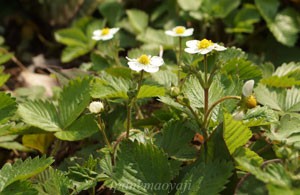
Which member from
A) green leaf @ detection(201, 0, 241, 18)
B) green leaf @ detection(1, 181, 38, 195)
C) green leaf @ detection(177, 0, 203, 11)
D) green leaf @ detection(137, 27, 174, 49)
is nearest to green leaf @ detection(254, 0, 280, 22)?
green leaf @ detection(201, 0, 241, 18)

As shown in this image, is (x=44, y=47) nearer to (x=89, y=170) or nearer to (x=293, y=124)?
(x=89, y=170)

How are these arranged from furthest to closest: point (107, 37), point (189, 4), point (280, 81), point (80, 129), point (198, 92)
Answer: point (189, 4) < point (107, 37) < point (280, 81) < point (80, 129) < point (198, 92)

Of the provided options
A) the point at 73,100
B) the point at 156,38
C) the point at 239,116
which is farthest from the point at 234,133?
the point at 156,38

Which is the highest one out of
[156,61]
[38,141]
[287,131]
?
[156,61]

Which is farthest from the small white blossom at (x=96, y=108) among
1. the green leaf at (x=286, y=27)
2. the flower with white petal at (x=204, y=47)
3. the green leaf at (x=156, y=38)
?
the green leaf at (x=286, y=27)

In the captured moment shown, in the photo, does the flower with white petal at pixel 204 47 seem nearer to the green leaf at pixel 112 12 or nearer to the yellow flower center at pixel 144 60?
the yellow flower center at pixel 144 60

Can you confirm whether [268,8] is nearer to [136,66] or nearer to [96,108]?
[136,66]
